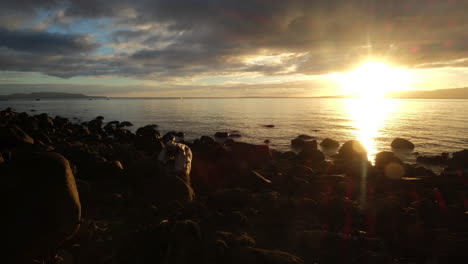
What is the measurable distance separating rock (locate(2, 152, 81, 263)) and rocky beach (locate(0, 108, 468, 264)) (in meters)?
0.02

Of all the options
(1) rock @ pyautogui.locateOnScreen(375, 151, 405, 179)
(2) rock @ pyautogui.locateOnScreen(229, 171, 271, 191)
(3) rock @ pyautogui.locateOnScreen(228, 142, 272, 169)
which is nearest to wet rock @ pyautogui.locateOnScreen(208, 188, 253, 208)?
(2) rock @ pyautogui.locateOnScreen(229, 171, 271, 191)

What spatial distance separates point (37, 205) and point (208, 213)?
4.89 m

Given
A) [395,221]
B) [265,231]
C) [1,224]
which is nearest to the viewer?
[1,224]

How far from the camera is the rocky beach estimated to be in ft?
18.9

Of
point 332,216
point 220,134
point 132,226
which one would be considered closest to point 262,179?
point 332,216

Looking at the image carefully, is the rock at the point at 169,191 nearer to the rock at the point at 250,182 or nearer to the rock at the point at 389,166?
the rock at the point at 250,182

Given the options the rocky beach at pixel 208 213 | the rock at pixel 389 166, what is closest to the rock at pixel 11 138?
the rocky beach at pixel 208 213

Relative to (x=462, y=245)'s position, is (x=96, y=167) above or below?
above

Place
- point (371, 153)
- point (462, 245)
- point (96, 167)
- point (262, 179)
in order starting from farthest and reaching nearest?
point (371, 153) < point (262, 179) < point (96, 167) < point (462, 245)

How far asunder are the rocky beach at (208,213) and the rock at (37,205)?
0.02 metres

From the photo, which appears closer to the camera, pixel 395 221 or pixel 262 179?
pixel 395 221

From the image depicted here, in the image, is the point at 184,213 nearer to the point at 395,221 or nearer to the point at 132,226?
the point at 132,226

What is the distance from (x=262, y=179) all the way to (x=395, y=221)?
6076mm

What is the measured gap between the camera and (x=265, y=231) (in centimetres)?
858
